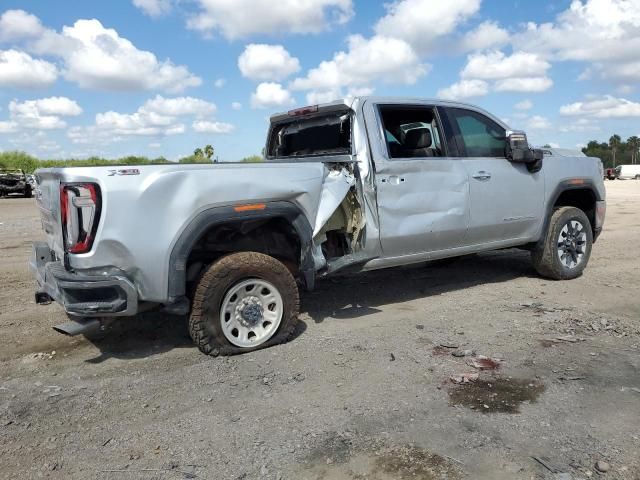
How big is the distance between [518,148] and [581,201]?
71.3 inches

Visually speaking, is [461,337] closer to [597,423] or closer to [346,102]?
[597,423]

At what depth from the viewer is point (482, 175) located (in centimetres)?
577

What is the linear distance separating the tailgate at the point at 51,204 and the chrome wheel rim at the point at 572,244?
17.6ft

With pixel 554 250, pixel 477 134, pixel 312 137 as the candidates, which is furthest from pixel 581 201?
pixel 312 137

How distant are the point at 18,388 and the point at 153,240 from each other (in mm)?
1366

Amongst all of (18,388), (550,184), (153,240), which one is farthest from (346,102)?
(18,388)

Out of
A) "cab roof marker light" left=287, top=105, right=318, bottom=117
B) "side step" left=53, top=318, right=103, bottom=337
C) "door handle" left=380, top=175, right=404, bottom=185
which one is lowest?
"side step" left=53, top=318, right=103, bottom=337

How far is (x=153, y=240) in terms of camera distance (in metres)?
3.90

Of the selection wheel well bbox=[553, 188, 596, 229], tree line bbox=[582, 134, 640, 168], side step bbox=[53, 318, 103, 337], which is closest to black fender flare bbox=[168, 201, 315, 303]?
side step bbox=[53, 318, 103, 337]

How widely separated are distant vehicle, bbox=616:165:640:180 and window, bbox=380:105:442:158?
5911 cm

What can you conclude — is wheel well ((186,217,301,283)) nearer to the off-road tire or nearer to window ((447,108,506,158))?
window ((447,108,506,158))

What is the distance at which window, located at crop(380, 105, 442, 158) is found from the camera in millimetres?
5285

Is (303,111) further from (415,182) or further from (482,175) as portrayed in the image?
(482,175)

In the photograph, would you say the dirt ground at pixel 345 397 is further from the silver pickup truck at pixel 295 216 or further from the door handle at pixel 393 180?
the door handle at pixel 393 180
